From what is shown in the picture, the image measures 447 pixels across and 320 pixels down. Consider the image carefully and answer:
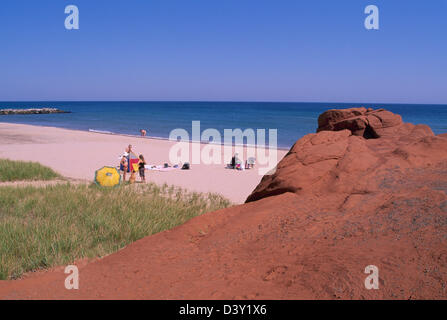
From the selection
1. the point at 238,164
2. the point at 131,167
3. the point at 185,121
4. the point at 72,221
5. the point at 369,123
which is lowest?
the point at 72,221

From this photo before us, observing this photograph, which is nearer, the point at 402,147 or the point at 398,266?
the point at 398,266

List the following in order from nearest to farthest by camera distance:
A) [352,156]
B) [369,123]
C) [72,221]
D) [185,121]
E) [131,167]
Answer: [352,156] < [369,123] < [72,221] < [131,167] < [185,121]

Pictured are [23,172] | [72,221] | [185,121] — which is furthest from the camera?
[185,121]

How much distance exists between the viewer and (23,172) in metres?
13.6

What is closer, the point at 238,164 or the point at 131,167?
the point at 131,167

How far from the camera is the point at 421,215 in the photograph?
3570mm

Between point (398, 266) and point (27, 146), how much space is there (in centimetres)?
2705

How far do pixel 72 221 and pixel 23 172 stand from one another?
815 cm

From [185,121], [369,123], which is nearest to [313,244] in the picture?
[369,123]

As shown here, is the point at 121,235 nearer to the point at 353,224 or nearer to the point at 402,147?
the point at 353,224

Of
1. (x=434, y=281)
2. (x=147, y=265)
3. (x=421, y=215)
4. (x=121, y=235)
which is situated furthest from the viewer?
(x=121, y=235)

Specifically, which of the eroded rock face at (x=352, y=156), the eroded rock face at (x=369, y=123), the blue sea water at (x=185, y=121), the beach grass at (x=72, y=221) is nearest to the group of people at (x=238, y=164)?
the beach grass at (x=72, y=221)

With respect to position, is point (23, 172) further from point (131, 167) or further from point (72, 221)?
point (72, 221)
